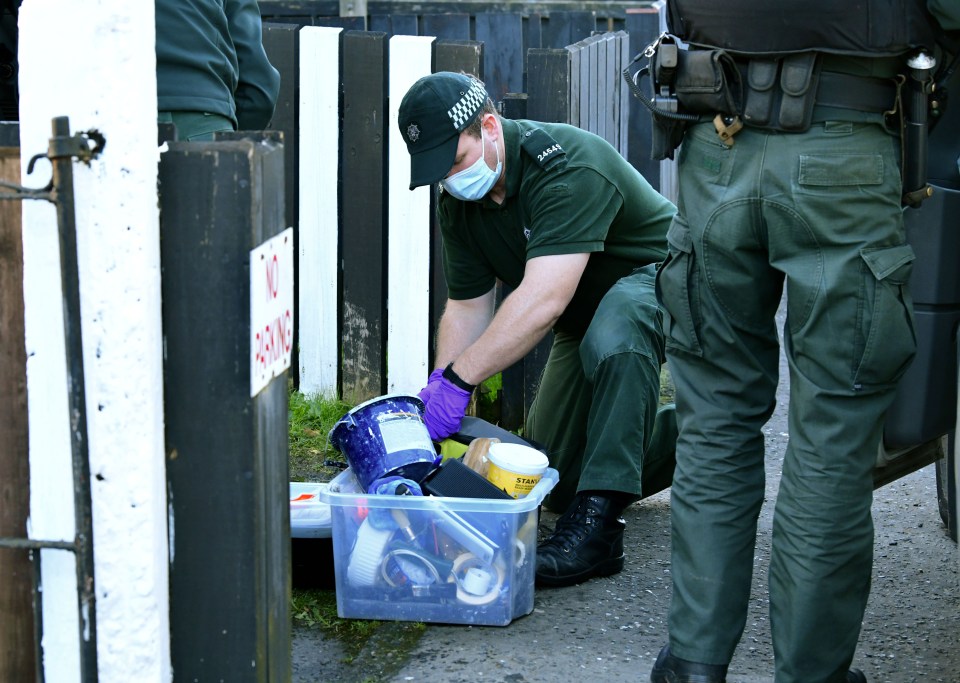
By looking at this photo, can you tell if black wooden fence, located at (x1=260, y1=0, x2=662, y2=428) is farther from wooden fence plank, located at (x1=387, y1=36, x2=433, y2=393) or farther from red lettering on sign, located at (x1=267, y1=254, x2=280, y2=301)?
red lettering on sign, located at (x1=267, y1=254, x2=280, y2=301)

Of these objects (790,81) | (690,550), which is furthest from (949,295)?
(690,550)

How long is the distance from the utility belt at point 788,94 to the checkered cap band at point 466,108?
3.48ft

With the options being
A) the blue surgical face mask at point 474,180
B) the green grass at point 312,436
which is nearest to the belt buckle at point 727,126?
the blue surgical face mask at point 474,180

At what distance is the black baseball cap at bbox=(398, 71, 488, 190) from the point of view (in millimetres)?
3535

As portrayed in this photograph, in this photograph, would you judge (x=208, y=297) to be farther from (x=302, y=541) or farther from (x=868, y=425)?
(x=302, y=541)

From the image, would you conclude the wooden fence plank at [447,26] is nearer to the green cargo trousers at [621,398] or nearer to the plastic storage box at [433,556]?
the green cargo trousers at [621,398]

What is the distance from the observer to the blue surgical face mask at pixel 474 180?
3.61m

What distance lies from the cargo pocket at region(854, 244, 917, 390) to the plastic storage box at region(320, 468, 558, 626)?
0.98 metres

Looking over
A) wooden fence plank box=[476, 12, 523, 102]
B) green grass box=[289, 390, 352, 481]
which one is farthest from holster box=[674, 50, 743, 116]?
wooden fence plank box=[476, 12, 523, 102]

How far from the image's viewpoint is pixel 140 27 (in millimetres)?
1850

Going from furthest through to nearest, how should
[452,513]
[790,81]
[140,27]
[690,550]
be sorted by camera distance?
[452,513]
[690,550]
[790,81]
[140,27]

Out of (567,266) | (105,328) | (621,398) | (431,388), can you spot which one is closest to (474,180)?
(567,266)

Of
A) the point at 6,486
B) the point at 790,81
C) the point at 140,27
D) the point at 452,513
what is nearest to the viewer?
the point at 140,27

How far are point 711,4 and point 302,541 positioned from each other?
70.4 inches
